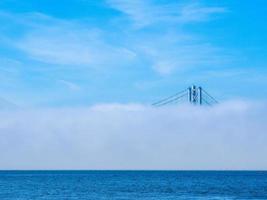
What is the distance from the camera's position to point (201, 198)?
76875 mm

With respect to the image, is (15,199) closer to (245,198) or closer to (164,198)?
(164,198)

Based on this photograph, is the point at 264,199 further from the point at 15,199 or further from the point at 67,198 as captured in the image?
the point at 15,199

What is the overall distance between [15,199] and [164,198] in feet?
72.3

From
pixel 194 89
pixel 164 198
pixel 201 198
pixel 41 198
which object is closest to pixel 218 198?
pixel 201 198

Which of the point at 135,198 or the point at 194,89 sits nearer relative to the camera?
the point at 135,198

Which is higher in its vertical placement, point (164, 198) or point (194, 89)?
point (194, 89)

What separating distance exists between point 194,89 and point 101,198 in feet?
234

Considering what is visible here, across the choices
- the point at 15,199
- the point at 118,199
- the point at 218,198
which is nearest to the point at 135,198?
the point at 118,199

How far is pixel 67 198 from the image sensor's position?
259ft

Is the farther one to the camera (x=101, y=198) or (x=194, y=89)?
(x=194, y=89)

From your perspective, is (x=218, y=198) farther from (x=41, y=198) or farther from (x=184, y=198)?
(x=41, y=198)

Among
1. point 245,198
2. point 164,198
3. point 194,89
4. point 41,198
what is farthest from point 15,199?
point 194,89

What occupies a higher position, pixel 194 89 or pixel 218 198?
pixel 194 89

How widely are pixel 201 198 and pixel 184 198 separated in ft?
8.58
